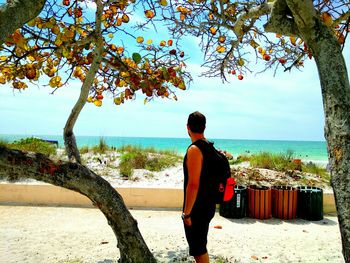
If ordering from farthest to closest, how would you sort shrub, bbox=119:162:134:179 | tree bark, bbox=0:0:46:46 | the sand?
shrub, bbox=119:162:134:179 < the sand < tree bark, bbox=0:0:46:46

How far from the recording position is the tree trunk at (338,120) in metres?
2.45

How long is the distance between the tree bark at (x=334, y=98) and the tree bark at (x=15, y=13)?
1857mm

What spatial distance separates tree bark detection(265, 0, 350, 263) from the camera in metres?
2.46

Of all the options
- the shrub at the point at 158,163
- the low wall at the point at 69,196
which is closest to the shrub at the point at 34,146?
the low wall at the point at 69,196

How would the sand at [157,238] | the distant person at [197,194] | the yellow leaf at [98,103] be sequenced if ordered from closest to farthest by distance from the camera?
the distant person at [197,194]
the sand at [157,238]
the yellow leaf at [98,103]

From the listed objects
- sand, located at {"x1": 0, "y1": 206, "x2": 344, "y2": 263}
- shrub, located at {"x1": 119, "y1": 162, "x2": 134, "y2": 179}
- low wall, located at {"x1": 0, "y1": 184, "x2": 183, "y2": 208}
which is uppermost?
shrub, located at {"x1": 119, "y1": 162, "x2": 134, "y2": 179}

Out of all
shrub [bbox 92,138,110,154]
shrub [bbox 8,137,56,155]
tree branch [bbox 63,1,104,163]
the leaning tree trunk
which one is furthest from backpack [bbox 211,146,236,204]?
shrub [bbox 92,138,110,154]

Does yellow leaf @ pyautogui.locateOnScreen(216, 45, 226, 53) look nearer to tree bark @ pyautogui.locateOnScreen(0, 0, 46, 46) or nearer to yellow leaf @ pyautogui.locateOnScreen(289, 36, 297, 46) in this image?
yellow leaf @ pyautogui.locateOnScreen(289, 36, 297, 46)

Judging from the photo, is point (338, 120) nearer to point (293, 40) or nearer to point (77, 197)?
point (293, 40)

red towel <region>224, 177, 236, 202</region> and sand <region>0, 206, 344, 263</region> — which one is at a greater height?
red towel <region>224, 177, 236, 202</region>

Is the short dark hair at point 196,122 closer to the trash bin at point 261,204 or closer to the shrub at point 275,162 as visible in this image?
the trash bin at point 261,204

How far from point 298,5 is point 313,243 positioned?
4.12 m

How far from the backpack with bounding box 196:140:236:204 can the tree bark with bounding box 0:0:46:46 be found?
1.68 meters

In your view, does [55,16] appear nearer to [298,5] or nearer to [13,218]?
[298,5]
